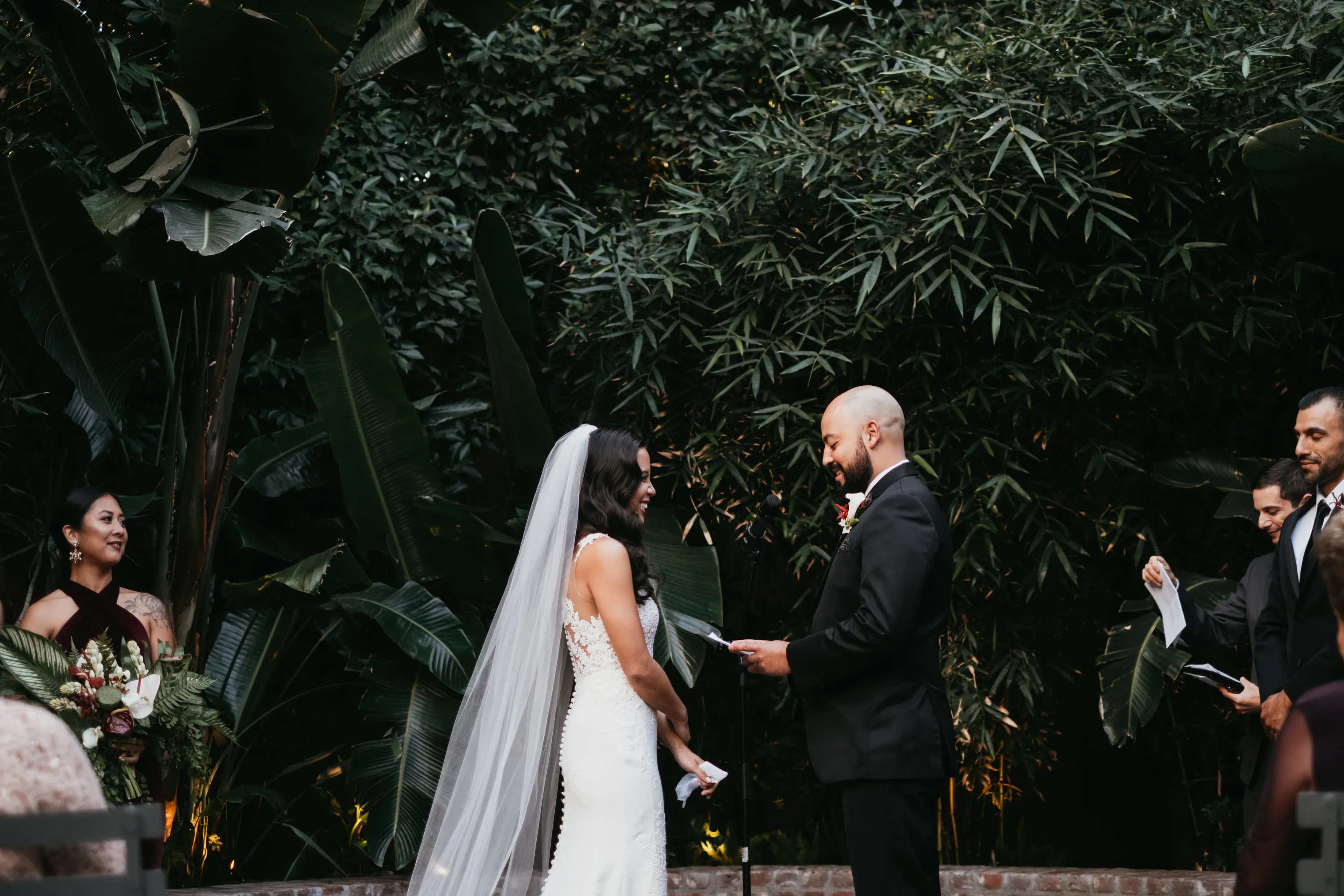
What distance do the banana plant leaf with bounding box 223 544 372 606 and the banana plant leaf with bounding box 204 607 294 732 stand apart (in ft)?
0.74

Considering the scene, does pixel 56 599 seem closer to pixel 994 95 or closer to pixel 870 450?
pixel 870 450

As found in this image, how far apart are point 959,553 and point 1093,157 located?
163cm

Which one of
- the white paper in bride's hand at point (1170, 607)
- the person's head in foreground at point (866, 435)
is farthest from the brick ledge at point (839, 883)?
the person's head in foreground at point (866, 435)

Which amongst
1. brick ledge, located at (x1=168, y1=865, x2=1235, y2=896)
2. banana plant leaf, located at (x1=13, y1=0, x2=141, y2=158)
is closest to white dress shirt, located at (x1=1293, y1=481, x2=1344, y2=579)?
brick ledge, located at (x1=168, y1=865, x2=1235, y2=896)

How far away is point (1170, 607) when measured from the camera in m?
3.77

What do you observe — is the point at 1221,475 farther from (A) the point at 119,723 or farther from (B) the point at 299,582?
(A) the point at 119,723

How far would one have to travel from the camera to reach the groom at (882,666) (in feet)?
10.2

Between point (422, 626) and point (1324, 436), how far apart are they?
310cm

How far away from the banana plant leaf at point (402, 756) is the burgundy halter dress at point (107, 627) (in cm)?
75

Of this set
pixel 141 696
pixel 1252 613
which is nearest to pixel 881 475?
pixel 1252 613

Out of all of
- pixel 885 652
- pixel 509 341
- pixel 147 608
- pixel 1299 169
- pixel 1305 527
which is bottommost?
pixel 885 652

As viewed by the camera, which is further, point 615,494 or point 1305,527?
point 1305,527

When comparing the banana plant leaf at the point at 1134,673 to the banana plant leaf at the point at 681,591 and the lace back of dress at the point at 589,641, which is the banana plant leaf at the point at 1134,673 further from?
the lace back of dress at the point at 589,641

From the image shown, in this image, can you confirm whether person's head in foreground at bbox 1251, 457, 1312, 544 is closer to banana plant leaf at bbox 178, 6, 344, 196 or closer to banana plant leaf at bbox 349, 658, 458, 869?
banana plant leaf at bbox 349, 658, 458, 869
